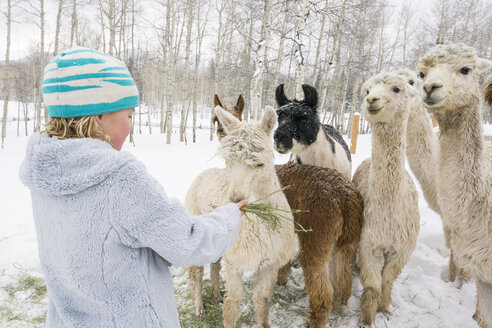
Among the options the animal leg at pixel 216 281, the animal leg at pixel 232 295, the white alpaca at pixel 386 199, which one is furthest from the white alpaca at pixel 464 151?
the animal leg at pixel 216 281

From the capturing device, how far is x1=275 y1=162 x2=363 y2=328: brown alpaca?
2615 mm

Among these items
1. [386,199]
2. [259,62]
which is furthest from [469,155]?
[259,62]

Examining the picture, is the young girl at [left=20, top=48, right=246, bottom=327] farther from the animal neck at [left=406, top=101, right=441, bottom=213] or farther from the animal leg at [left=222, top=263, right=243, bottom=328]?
the animal neck at [left=406, top=101, right=441, bottom=213]

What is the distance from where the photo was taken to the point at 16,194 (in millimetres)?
6305

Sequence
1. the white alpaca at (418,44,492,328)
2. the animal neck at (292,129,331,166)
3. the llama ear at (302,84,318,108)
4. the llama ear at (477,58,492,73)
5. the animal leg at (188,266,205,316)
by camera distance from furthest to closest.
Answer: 1. the animal neck at (292,129,331,166)
2. the llama ear at (302,84,318,108)
3. the animal leg at (188,266,205,316)
4. the llama ear at (477,58,492,73)
5. the white alpaca at (418,44,492,328)

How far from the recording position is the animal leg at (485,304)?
2428 mm

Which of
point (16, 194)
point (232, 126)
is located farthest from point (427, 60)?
point (16, 194)

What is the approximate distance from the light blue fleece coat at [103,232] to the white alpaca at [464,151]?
88.1 inches

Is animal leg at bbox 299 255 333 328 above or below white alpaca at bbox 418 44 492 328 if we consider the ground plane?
below

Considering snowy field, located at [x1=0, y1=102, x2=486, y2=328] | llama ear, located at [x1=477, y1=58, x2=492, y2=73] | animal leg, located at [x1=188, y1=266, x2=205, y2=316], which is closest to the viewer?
llama ear, located at [x1=477, y1=58, x2=492, y2=73]

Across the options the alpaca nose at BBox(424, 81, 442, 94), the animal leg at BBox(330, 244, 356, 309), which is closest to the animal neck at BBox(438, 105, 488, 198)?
the alpaca nose at BBox(424, 81, 442, 94)

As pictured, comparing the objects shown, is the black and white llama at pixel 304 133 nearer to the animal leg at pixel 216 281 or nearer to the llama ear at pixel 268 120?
the llama ear at pixel 268 120

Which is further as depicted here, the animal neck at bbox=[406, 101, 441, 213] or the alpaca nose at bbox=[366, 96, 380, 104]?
the animal neck at bbox=[406, 101, 441, 213]

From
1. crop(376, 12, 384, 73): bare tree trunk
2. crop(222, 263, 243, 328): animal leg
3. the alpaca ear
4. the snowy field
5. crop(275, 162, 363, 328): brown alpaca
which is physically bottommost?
the snowy field
